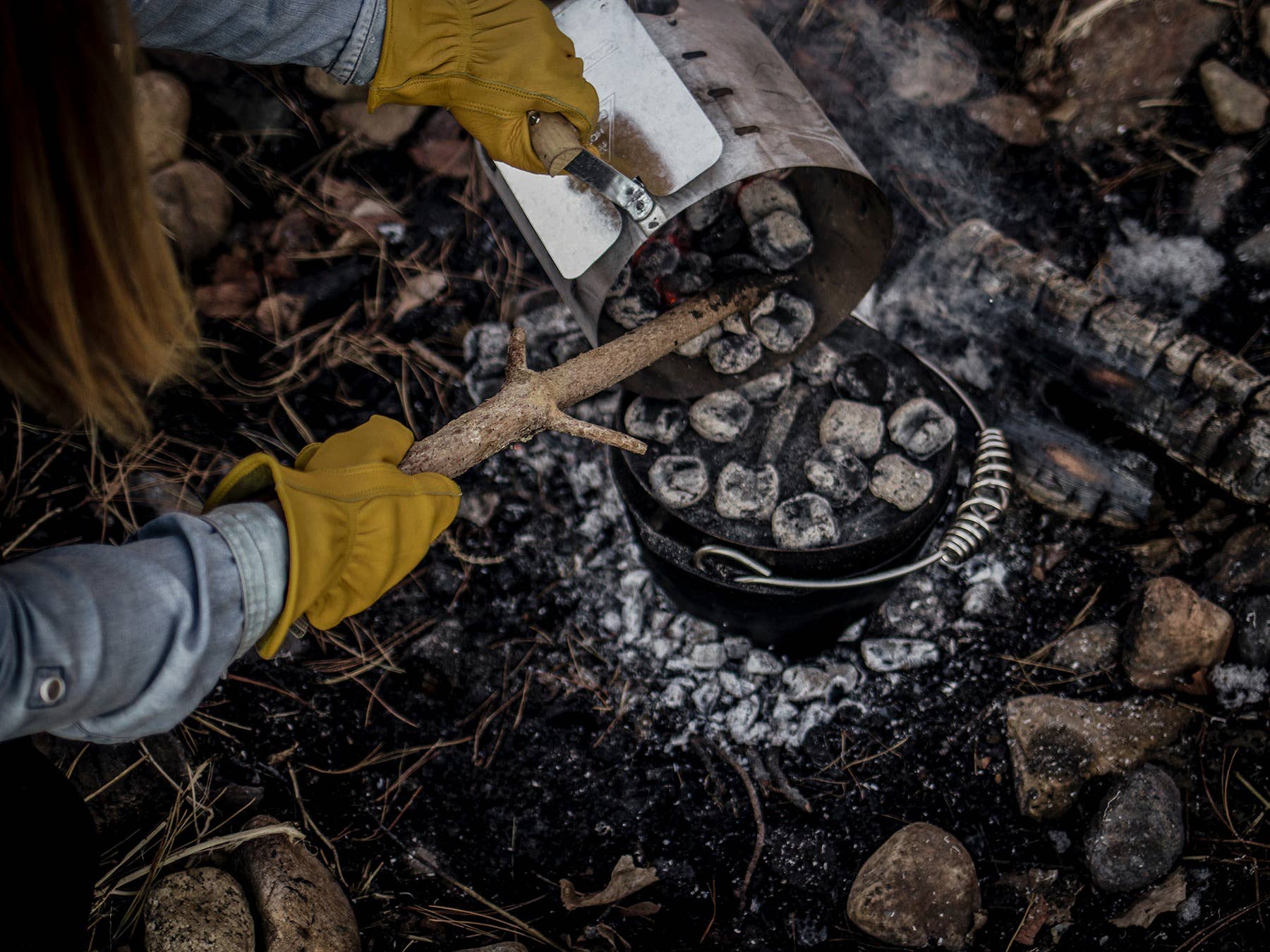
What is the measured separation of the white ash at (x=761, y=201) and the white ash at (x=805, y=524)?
0.84 m

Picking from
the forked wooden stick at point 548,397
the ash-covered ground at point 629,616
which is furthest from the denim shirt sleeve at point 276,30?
the ash-covered ground at point 629,616

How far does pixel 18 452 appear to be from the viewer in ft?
8.38

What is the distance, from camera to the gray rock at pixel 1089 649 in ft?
8.02

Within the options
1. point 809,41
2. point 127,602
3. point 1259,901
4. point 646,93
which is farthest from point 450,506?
point 809,41

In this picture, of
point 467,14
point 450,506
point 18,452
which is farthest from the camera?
point 18,452

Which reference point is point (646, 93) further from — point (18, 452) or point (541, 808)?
point (18, 452)

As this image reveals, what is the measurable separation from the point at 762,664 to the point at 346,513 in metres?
1.56

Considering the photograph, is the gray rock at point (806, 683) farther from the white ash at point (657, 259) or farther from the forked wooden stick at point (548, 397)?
the white ash at point (657, 259)

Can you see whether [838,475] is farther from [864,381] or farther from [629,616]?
[629,616]

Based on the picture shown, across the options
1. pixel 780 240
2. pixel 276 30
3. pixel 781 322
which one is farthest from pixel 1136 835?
pixel 276 30

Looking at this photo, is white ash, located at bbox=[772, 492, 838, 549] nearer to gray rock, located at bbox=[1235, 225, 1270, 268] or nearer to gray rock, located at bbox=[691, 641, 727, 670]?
gray rock, located at bbox=[691, 641, 727, 670]

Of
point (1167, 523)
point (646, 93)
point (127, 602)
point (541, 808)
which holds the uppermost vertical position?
point (646, 93)

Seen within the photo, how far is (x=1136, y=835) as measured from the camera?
2.11m

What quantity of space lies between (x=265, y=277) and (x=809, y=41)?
2.47 m
